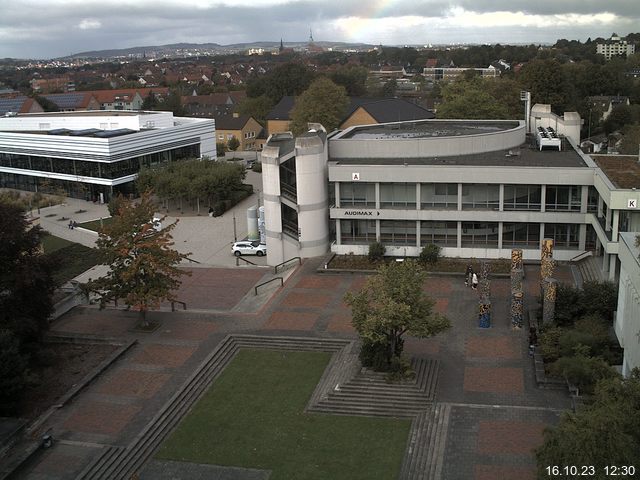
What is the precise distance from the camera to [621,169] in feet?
125

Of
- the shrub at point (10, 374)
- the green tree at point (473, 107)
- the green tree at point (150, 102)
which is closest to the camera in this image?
the shrub at point (10, 374)

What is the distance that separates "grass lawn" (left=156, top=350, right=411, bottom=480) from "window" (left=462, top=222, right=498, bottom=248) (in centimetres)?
1659

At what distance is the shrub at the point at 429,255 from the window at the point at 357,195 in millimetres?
4207

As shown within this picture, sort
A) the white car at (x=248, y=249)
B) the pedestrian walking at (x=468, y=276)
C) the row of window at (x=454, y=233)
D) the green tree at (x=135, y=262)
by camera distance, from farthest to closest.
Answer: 1. the white car at (x=248, y=249)
2. the row of window at (x=454, y=233)
3. the pedestrian walking at (x=468, y=276)
4. the green tree at (x=135, y=262)

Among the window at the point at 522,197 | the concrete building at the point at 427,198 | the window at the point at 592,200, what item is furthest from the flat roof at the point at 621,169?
the window at the point at 522,197

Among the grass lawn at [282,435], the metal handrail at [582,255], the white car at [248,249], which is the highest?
the metal handrail at [582,255]

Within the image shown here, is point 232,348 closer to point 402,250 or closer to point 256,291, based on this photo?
point 256,291

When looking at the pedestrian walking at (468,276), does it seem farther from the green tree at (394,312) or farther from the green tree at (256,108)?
the green tree at (256,108)

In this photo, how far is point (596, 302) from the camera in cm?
2969

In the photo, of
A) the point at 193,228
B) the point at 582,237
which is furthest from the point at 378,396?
the point at 193,228

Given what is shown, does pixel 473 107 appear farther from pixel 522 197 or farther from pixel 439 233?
pixel 439 233

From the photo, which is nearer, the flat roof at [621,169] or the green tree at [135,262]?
the green tree at [135,262]

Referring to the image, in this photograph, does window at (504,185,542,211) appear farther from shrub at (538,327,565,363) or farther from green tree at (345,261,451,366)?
green tree at (345,261,451,366)

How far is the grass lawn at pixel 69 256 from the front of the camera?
1726 inches
